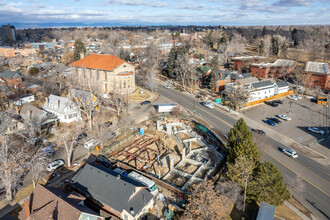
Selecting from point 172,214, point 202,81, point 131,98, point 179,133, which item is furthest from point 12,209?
point 202,81

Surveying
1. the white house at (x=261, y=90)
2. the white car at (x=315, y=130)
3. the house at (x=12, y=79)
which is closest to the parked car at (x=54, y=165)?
the house at (x=12, y=79)

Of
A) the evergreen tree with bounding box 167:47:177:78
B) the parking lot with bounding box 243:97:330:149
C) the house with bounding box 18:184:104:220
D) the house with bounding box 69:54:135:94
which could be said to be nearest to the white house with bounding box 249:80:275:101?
the parking lot with bounding box 243:97:330:149

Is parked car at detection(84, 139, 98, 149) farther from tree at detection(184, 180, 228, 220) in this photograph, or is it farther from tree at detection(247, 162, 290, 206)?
tree at detection(247, 162, 290, 206)

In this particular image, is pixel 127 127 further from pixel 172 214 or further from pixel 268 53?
pixel 268 53

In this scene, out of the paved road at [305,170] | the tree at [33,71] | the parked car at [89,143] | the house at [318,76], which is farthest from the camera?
the tree at [33,71]

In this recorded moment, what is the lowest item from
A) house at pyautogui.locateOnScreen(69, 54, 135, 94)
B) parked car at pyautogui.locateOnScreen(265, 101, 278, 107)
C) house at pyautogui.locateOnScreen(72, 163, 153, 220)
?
house at pyautogui.locateOnScreen(72, 163, 153, 220)

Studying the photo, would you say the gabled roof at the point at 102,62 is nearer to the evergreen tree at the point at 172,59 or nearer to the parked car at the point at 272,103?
the evergreen tree at the point at 172,59
